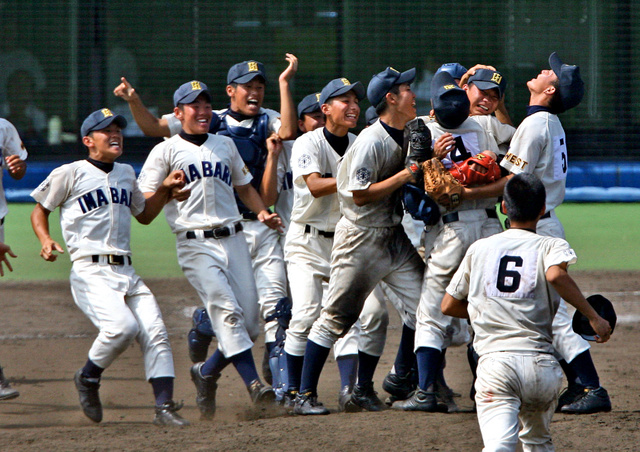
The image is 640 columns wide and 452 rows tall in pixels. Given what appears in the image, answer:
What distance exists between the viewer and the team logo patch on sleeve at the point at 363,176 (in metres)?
4.30

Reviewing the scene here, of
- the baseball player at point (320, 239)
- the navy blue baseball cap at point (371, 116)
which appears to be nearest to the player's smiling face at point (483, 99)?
the baseball player at point (320, 239)

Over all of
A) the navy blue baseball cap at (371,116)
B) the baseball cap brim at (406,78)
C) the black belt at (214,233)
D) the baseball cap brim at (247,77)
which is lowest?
the black belt at (214,233)

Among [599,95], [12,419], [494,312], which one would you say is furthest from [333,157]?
[599,95]

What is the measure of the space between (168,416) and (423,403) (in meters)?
1.29

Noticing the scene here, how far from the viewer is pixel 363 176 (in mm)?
4305

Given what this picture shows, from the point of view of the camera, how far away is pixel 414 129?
4230mm

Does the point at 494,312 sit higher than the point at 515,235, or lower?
lower

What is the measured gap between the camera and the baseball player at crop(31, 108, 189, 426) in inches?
180

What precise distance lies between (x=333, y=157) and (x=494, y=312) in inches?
70.4

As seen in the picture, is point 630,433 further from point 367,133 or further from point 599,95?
point 599,95

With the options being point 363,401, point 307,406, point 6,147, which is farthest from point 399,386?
point 6,147

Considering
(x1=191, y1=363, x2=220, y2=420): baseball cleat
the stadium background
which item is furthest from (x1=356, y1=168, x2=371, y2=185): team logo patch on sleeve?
the stadium background

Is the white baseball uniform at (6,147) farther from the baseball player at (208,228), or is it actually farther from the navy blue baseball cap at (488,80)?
the navy blue baseball cap at (488,80)

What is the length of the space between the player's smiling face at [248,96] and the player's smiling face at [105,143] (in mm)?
983
